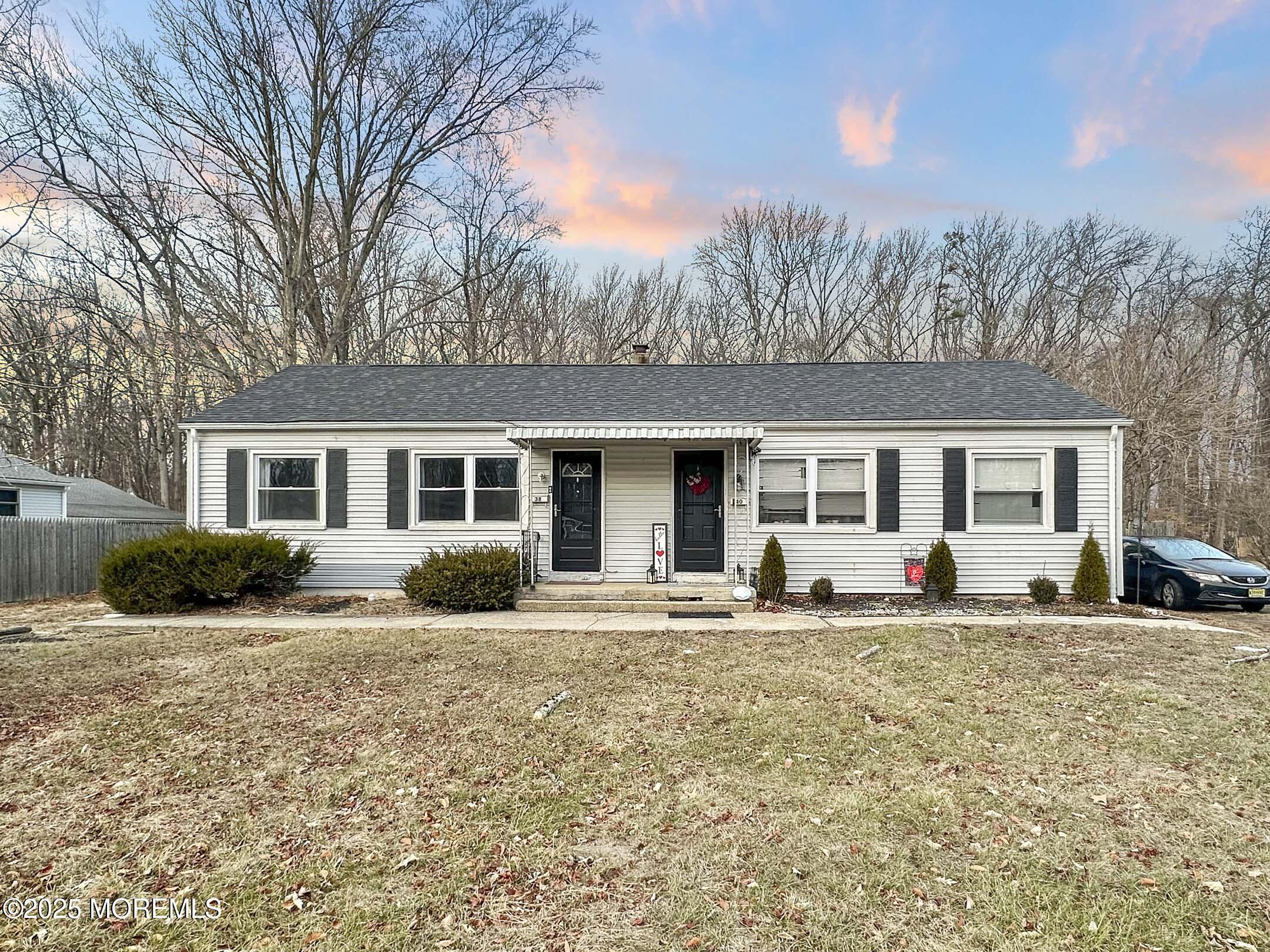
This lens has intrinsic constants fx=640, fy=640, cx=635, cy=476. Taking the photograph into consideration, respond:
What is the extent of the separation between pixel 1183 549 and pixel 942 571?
4.88m

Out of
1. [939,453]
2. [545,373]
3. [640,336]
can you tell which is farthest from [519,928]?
[640,336]

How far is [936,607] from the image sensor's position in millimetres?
10094

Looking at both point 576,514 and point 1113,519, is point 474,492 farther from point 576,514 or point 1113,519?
point 1113,519

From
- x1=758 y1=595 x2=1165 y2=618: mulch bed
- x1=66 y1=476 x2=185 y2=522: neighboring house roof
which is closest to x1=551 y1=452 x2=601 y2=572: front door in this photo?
x1=758 y1=595 x2=1165 y2=618: mulch bed

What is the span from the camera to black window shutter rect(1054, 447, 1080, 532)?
10656mm

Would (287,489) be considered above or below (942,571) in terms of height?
above

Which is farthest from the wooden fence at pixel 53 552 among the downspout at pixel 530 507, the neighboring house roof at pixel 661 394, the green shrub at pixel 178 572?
the downspout at pixel 530 507

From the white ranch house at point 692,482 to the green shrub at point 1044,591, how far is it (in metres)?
0.57

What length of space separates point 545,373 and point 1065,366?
16.4 m

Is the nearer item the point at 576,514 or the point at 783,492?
the point at 783,492

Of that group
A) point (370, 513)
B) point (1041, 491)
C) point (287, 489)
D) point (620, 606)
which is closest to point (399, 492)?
point (370, 513)

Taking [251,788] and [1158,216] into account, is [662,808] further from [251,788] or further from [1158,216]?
[1158,216]

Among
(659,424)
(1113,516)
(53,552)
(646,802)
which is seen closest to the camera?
(646,802)

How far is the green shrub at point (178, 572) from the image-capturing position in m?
9.65
